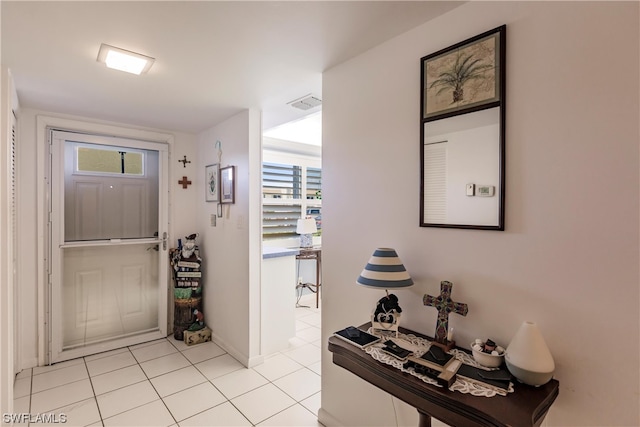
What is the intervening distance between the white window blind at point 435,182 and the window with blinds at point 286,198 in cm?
314

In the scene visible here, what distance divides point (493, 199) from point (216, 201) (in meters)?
2.67

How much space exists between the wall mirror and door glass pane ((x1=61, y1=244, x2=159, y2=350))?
10.4 ft

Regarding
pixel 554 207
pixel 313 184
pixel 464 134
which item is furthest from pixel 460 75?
pixel 313 184

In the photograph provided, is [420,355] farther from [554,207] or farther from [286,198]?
[286,198]

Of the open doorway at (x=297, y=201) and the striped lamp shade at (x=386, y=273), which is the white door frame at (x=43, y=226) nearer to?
the open doorway at (x=297, y=201)

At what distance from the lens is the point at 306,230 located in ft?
14.9

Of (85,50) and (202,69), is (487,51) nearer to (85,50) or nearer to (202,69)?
(202,69)

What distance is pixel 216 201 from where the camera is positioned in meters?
3.26

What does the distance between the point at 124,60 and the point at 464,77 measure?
184 centimetres

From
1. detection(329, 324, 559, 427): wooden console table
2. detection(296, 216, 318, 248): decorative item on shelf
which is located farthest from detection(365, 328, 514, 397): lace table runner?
detection(296, 216, 318, 248): decorative item on shelf

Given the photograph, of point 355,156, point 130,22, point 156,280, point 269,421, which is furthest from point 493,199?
point 156,280

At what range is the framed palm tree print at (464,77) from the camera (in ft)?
4.15

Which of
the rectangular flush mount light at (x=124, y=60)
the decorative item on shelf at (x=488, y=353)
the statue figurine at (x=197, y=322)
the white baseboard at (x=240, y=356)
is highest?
the rectangular flush mount light at (x=124, y=60)

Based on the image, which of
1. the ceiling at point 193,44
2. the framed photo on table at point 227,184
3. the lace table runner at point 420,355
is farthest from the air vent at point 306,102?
the lace table runner at point 420,355
